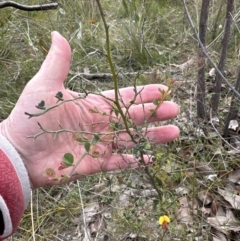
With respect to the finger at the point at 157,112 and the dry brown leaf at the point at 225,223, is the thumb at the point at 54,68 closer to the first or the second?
the finger at the point at 157,112

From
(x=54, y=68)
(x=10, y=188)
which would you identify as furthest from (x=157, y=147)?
(x=10, y=188)

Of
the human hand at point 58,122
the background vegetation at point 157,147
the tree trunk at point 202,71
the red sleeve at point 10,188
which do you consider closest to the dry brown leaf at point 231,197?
the background vegetation at point 157,147

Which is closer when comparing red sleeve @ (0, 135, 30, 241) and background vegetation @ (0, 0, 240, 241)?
red sleeve @ (0, 135, 30, 241)

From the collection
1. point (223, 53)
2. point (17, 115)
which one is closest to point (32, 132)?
point (17, 115)

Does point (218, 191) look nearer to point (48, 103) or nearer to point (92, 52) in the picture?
point (48, 103)

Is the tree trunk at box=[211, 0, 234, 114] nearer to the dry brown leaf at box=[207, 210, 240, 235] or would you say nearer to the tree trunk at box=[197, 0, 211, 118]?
the tree trunk at box=[197, 0, 211, 118]

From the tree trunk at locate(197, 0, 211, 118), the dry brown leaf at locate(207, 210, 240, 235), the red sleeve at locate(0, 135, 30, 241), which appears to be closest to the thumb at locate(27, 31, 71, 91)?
the red sleeve at locate(0, 135, 30, 241)
